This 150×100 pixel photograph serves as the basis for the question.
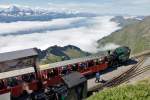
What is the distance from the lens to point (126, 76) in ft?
165

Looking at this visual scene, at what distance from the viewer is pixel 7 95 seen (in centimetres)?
2886

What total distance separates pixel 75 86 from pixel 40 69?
15.5m

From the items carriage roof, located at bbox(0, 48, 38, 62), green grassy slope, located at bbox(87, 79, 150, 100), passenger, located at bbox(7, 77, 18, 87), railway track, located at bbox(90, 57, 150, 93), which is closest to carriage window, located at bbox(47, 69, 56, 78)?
railway track, located at bbox(90, 57, 150, 93)

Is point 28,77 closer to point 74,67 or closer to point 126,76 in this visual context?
point 74,67

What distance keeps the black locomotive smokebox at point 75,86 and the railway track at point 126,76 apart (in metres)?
11.1

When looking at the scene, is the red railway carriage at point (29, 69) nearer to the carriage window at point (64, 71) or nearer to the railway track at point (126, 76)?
the carriage window at point (64, 71)

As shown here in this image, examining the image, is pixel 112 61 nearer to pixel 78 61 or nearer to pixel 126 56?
pixel 126 56

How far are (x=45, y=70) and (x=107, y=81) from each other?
30.6 feet

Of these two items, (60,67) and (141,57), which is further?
(141,57)

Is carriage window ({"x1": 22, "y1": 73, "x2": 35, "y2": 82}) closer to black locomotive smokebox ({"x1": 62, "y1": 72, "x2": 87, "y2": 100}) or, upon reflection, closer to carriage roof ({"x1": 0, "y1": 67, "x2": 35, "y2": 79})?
carriage roof ({"x1": 0, "y1": 67, "x2": 35, "y2": 79})

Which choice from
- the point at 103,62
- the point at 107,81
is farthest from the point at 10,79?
the point at 103,62

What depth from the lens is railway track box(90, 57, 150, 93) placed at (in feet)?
150

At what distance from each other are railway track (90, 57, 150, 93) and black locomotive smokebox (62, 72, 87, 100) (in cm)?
1111

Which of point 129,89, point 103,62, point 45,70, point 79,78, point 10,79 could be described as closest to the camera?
point 129,89
